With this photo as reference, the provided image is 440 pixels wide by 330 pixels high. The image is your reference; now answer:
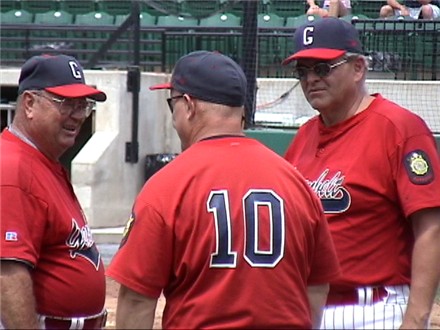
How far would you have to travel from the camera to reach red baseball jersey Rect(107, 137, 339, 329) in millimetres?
2775

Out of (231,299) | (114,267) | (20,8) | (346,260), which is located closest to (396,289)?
(346,260)

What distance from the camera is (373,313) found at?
3559mm

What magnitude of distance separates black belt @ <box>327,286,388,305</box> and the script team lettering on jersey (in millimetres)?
873

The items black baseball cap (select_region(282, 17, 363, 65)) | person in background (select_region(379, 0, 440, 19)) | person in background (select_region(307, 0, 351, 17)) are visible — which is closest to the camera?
black baseball cap (select_region(282, 17, 363, 65))

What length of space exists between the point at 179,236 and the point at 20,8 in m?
14.3

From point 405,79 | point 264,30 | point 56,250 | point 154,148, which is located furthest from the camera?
point 154,148

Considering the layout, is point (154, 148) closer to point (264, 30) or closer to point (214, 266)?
point (264, 30)

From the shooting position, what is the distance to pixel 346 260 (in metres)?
3.54

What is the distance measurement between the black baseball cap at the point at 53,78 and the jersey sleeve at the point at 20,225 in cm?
47

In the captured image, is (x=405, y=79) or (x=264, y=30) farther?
(x=264, y=30)

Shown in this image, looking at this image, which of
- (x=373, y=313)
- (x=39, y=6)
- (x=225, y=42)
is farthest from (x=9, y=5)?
(x=373, y=313)

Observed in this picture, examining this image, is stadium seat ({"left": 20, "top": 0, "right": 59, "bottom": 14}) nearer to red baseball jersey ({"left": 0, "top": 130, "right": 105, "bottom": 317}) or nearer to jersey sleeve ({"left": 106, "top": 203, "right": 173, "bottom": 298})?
red baseball jersey ({"left": 0, "top": 130, "right": 105, "bottom": 317})

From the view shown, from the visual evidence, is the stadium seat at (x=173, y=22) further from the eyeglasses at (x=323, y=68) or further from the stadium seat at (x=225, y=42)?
the eyeglasses at (x=323, y=68)

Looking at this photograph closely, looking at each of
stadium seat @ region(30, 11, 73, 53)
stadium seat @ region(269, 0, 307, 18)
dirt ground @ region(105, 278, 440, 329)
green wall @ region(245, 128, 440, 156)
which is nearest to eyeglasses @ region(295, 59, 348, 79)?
dirt ground @ region(105, 278, 440, 329)
